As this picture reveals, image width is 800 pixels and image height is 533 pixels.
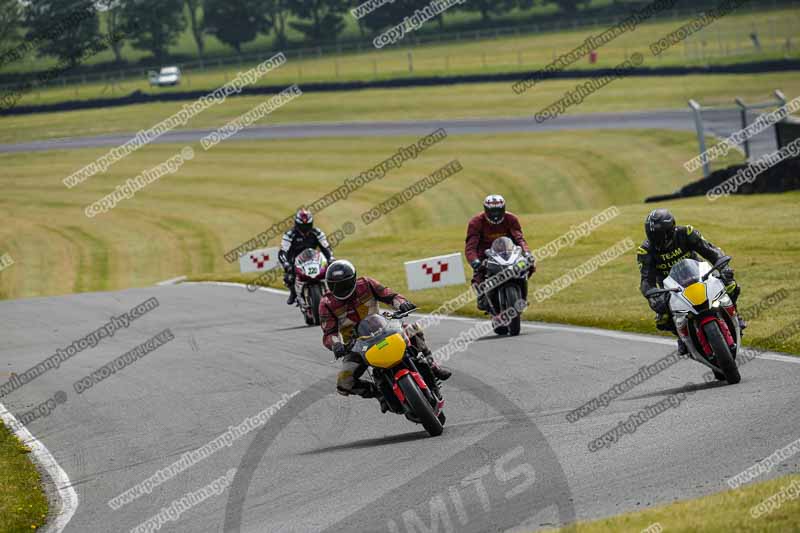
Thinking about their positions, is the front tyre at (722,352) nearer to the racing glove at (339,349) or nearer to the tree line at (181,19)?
the racing glove at (339,349)

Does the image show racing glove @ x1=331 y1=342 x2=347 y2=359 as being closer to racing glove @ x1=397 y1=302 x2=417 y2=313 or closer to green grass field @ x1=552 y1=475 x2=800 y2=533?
racing glove @ x1=397 y1=302 x2=417 y2=313

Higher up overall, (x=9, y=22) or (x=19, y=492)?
(x=9, y=22)

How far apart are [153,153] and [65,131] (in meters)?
9.42

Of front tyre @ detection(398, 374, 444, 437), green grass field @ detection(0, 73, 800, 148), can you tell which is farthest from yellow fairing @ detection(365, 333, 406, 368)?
green grass field @ detection(0, 73, 800, 148)

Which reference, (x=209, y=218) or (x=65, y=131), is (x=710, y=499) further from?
(x=65, y=131)

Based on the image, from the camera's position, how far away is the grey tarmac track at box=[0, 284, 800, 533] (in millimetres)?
8383

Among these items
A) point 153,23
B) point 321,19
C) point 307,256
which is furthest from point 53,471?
point 321,19

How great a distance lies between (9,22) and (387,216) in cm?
6289

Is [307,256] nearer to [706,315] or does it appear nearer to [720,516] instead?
[706,315]

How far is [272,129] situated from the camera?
65.1m

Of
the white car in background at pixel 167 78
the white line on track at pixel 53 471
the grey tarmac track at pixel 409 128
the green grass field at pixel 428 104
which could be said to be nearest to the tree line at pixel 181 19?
the white car in background at pixel 167 78

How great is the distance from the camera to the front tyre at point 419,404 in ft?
34.4

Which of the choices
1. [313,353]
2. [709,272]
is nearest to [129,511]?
[709,272]

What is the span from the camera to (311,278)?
758 inches
